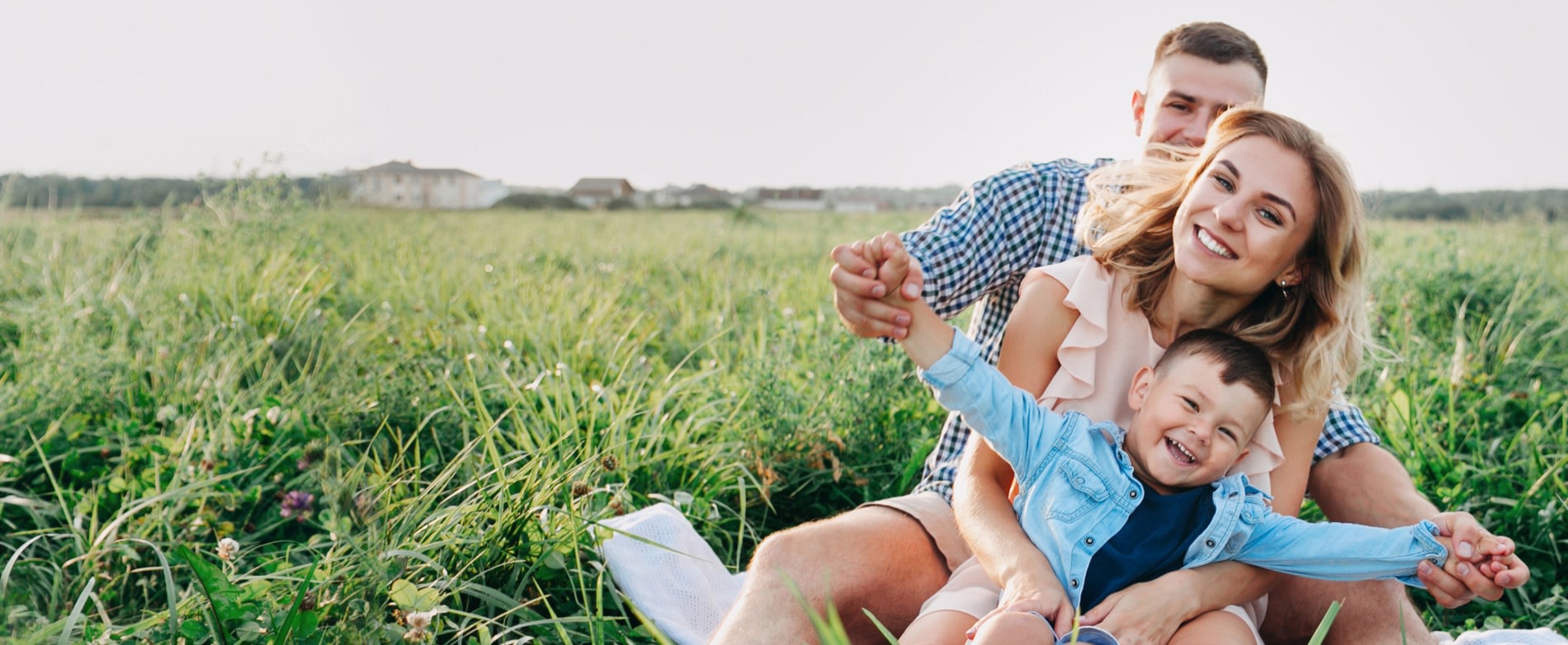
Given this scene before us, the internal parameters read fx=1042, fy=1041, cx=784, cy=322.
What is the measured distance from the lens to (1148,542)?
6.44 ft

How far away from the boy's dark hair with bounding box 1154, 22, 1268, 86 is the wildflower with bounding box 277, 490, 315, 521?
2.66 meters

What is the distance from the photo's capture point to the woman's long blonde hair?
213 cm

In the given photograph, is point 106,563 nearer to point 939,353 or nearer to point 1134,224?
point 939,353

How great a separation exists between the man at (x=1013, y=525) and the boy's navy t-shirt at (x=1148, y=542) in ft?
0.26

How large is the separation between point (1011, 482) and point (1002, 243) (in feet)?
2.84

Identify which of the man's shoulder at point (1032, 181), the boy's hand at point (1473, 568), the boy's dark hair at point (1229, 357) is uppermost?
the man's shoulder at point (1032, 181)

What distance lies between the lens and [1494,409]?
3639mm

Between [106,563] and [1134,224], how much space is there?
94.4 inches

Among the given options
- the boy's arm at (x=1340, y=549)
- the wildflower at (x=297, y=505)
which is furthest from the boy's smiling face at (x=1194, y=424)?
the wildflower at (x=297, y=505)

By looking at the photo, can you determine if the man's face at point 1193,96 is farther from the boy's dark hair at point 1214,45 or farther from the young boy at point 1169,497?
the young boy at point 1169,497

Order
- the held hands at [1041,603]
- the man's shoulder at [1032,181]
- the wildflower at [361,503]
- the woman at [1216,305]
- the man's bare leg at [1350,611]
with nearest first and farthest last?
the wildflower at [361,503] < the held hands at [1041,603] < the woman at [1216,305] < the man's bare leg at [1350,611] < the man's shoulder at [1032,181]

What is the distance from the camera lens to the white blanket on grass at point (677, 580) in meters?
2.28

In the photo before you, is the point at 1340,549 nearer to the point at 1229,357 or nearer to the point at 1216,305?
the point at 1229,357

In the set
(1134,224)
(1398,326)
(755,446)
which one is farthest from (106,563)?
(1398,326)
